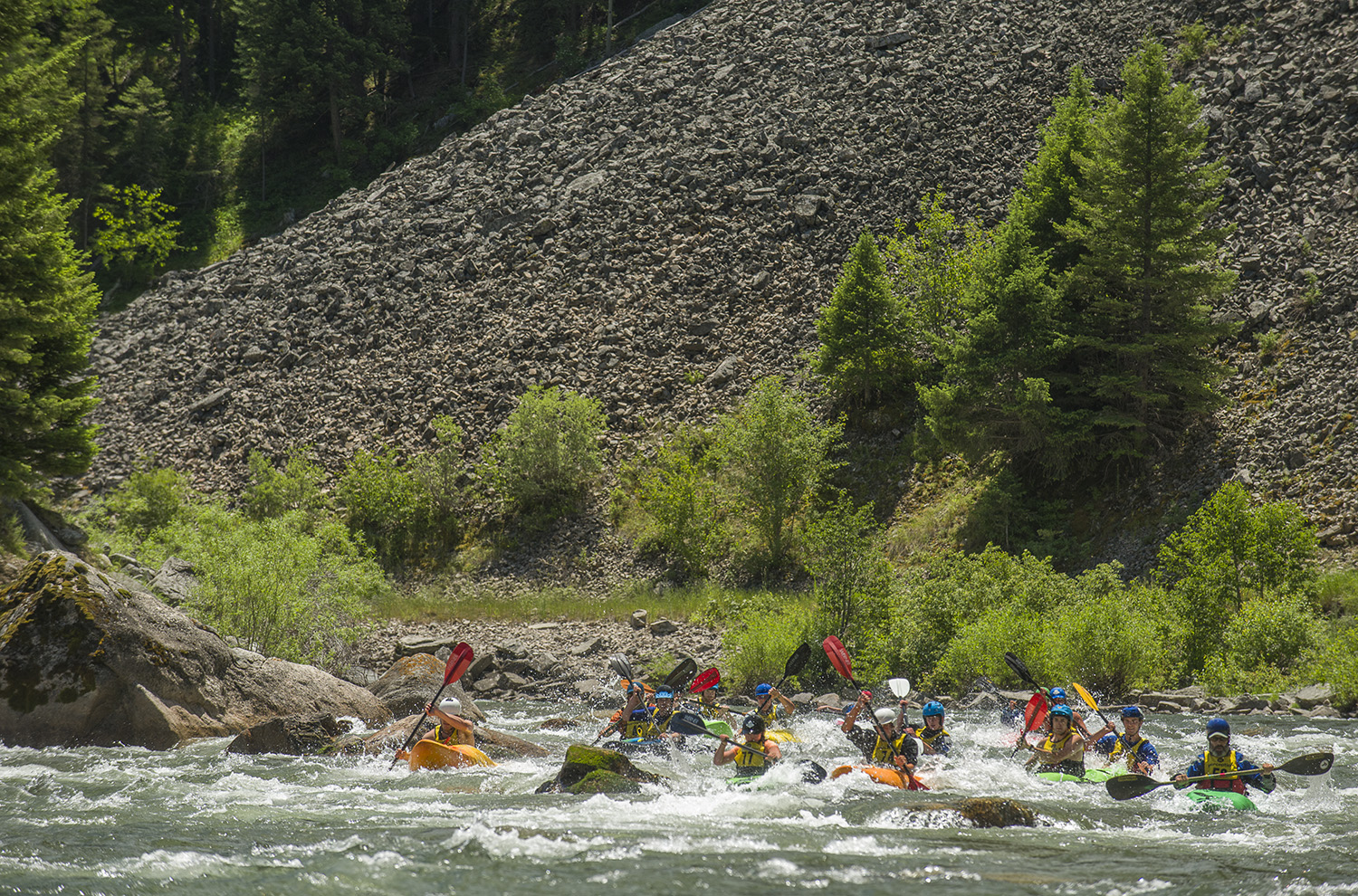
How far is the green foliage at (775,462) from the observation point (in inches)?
1005

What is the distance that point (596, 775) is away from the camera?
10438 millimetres

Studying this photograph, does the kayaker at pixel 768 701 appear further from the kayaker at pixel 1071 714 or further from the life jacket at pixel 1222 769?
the life jacket at pixel 1222 769

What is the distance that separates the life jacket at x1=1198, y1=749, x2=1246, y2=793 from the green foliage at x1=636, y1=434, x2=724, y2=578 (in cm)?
1728

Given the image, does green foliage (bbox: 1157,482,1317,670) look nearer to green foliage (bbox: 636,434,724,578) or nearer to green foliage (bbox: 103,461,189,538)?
green foliage (bbox: 636,434,724,578)

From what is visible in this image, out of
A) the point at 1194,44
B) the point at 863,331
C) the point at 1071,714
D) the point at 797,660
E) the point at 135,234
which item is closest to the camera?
the point at 1071,714

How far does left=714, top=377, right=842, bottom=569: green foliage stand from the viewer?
25531 mm

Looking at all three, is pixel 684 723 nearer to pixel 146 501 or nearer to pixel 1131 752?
pixel 1131 752

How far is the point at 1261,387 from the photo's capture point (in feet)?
71.7

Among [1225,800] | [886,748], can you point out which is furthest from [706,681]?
[1225,800]

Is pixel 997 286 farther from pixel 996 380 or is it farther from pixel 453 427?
pixel 453 427

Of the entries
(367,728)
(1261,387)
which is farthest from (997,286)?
(367,728)

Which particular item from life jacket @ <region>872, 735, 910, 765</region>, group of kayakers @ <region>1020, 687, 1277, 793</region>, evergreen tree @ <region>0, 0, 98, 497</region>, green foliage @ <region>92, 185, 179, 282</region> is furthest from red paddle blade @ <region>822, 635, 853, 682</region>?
green foliage @ <region>92, 185, 179, 282</region>

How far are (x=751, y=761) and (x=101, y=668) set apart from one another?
8.49 metres

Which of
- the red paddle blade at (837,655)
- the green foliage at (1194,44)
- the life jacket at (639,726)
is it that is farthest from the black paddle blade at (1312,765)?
the green foliage at (1194,44)
